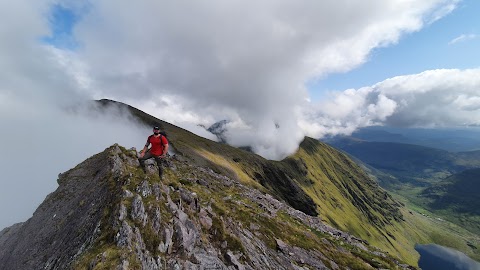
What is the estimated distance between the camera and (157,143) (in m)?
33.8

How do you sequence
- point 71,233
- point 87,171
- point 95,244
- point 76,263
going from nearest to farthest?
1. point 76,263
2. point 95,244
3. point 71,233
4. point 87,171

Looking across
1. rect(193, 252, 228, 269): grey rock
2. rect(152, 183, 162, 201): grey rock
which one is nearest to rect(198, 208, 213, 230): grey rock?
rect(193, 252, 228, 269): grey rock

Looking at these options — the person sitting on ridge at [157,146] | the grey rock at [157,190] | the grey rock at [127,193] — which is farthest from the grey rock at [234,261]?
the person sitting on ridge at [157,146]

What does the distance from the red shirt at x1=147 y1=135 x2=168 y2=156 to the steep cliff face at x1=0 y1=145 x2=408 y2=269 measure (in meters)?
4.53

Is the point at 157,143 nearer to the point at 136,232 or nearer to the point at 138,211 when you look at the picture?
the point at 138,211

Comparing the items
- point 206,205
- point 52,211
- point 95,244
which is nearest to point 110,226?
point 95,244

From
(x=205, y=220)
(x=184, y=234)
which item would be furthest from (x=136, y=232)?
(x=205, y=220)

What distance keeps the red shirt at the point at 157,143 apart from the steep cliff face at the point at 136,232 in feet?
14.9

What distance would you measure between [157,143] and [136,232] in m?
9.35

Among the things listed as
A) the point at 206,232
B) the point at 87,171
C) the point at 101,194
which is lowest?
the point at 206,232

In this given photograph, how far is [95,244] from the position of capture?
27.6 meters

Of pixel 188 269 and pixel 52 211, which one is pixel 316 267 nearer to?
pixel 188 269

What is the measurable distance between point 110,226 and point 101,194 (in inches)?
375

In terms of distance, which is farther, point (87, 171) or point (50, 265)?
point (87, 171)
